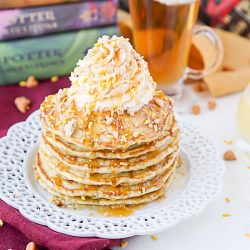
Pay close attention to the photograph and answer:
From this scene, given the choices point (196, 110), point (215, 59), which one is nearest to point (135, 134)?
point (196, 110)

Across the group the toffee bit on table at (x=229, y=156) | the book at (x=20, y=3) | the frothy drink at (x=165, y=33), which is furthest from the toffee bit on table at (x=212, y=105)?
the book at (x=20, y=3)

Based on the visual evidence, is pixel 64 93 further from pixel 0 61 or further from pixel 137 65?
pixel 0 61

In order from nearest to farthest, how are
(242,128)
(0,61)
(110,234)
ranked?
1. (110,234)
2. (242,128)
3. (0,61)

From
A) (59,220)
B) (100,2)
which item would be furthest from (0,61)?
(59,220)

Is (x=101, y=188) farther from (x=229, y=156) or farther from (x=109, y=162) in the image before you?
(x=229, y=156)

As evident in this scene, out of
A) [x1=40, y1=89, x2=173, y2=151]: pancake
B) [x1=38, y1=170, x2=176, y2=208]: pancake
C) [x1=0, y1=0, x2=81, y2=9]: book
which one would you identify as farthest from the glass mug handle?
[x1=38, y1=170, x2=176, y2=208]: pancake
